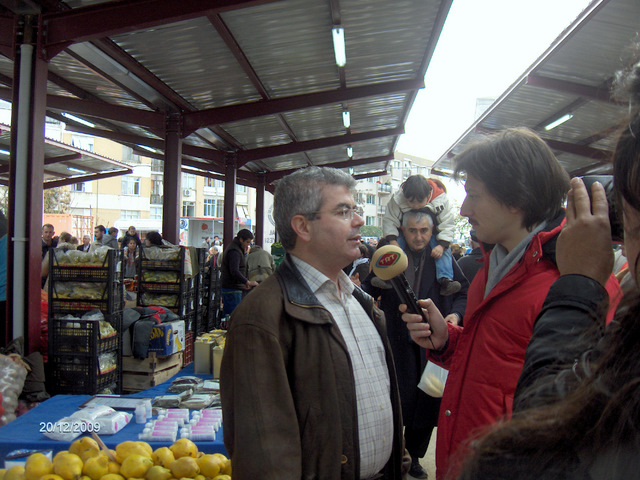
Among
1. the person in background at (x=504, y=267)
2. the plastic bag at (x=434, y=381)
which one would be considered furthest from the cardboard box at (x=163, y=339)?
the person in background at (x=504, y=267)

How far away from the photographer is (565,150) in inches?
478

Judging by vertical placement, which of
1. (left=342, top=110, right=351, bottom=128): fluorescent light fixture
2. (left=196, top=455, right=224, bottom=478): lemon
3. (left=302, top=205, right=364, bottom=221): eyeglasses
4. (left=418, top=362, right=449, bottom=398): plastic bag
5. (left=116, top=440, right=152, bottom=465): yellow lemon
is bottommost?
(left=196, top=455, right=224, bottom=478): lemon

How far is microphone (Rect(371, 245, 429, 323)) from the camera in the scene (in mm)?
1834

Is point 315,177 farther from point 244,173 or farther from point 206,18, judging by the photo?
point 244,173

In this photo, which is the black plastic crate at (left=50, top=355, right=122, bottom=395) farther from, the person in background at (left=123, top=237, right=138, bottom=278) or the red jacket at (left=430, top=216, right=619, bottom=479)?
the person in background at (left=123, top=237, right=138, bottom=278)

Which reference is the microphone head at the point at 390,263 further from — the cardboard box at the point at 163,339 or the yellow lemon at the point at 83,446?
the cardboard box at the point at 163,339

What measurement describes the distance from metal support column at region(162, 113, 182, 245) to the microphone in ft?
25.7

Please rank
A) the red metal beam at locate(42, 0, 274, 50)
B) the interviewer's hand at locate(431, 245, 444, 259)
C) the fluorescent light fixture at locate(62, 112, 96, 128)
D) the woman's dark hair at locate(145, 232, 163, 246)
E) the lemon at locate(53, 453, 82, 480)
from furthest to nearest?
the fluorescent light fixture at locate(62, 112, 96, 128) → the woman's dark hair at locate(145, 232, 163, 246) → the red metal beam at locate(42, 0, 274, 50) → the interviewer's hand at locate(431, 245, 444, 259) → the lemon at locate(53, 453, 82, 480)

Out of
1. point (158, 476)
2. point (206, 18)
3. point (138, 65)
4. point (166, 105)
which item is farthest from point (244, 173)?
A: point (158, 476)

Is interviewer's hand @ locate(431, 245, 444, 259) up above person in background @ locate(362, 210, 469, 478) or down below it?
above

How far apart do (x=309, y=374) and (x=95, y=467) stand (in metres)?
1.53

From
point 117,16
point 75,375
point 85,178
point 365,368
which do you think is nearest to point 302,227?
point 365,368

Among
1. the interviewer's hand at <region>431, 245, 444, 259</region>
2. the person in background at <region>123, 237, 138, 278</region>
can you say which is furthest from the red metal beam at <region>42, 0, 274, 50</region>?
the person in background at <region>123, 237, 138, 278</region>

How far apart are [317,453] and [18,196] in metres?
4.81
